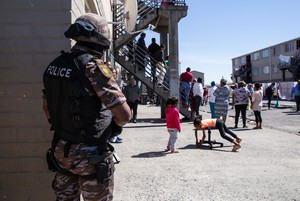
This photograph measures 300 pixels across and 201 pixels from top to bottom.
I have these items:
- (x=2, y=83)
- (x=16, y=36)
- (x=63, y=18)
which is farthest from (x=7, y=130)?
(x=63, y=18)

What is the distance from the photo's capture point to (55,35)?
12.7 feet

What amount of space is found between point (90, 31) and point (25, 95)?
1820 millimetres

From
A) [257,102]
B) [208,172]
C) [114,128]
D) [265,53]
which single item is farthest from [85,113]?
[265,53]

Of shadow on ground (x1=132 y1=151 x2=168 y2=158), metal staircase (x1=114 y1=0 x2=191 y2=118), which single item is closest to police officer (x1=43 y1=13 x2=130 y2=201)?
shadow on ground (x1=132 y1=151 x2=168 y2=158)

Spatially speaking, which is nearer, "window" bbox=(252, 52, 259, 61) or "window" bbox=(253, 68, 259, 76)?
"window" bbox=(253, 68, 259, 76)

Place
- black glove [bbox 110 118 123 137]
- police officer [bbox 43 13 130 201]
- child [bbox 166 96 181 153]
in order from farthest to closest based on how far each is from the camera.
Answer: child [bbox 166 96 181 153] < black glove [bbox 110 118 123 137] < police officer [bbox 43 13 130 201]

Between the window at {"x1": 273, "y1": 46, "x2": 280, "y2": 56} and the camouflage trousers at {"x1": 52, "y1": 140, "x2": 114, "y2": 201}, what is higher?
the window at {"x1": 273, "y1": 46, "x2": 280, "y2": 56}

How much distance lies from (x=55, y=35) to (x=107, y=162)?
7.00 feet

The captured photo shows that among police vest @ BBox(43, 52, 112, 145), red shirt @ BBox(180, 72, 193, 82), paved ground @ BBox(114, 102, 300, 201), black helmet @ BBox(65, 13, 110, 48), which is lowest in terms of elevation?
paved ground @ BBox(114, 102, 300, 201)

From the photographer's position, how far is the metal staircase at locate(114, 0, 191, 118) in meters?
13.2

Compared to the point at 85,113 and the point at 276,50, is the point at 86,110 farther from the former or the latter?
the point at 276,50

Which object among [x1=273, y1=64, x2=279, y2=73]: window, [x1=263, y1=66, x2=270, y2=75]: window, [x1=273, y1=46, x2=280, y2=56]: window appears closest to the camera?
[x1=273, y1=46, x2=280, y2=56]: window

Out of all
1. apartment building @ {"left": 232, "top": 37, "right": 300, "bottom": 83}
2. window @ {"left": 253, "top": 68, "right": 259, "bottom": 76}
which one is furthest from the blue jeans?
window @ {"left": 253, "top": 68, "right": 259, "bottom": 76}

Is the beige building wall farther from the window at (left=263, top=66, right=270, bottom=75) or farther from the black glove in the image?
the window at (left=263, top=66, right=270, bottom=75)
